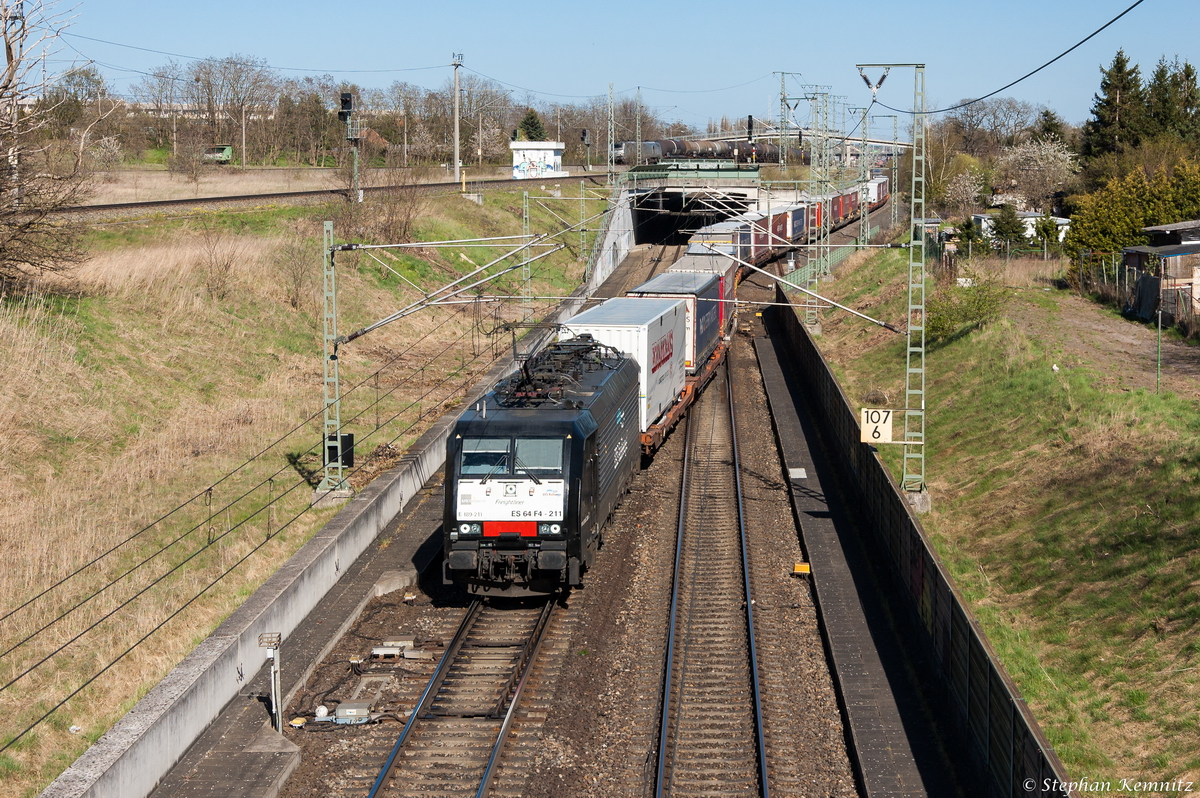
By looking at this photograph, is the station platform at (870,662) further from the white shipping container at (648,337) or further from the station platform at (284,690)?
the station platform at (284,690)

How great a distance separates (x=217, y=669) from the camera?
42.9ft

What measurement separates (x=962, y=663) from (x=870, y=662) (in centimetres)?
231

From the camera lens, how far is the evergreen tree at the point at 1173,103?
6141cm

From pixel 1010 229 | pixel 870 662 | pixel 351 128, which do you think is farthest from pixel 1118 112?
pixel 870 662

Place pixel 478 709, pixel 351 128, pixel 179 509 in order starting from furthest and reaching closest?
pixel 351 128
pixel 179 509
pixel 478 709

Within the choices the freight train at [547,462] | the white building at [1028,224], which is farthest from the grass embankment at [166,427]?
the white building at [1028,224]

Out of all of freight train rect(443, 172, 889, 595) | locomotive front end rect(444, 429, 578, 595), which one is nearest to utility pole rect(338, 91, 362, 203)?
freight train rect(443, 172, 889, 595)

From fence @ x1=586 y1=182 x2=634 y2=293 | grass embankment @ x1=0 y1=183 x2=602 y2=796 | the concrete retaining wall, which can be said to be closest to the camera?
the concrete retaining wall

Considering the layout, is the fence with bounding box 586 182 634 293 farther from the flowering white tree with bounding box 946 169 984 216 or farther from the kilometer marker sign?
the kilometer marker sign

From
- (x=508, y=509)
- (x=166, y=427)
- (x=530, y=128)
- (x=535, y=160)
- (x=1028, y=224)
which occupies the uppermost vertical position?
(x=530, y=128)

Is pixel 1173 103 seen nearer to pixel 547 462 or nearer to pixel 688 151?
pixel 688 151

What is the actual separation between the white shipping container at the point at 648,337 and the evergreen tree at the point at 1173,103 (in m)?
46.8

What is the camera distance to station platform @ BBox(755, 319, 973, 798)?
11.6 metres

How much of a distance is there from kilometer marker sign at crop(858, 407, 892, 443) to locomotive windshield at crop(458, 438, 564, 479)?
6831mm
